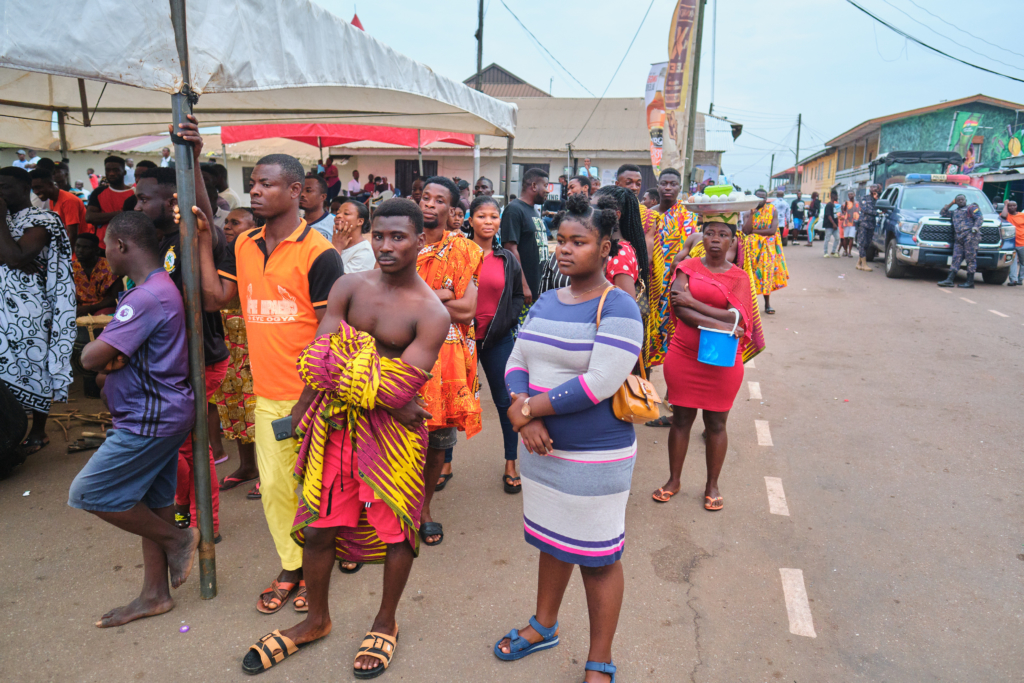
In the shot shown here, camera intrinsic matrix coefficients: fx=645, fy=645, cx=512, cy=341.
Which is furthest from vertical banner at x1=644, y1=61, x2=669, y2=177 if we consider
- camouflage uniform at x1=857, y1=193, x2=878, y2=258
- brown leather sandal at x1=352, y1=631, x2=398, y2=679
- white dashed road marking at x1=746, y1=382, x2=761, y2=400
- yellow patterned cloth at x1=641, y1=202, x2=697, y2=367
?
brown leather sandal at x1=352, y1=631, x2=398, y2=679

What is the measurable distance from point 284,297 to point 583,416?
1.41m

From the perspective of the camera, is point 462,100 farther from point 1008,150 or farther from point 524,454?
point 1008,150

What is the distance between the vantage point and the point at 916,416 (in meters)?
5.95

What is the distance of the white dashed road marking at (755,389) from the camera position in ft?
21.6

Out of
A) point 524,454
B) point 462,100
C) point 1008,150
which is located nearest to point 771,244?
point 462,100

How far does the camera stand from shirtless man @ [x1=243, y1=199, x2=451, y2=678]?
2.51 metres

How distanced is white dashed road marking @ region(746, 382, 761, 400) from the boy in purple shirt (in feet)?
17.7

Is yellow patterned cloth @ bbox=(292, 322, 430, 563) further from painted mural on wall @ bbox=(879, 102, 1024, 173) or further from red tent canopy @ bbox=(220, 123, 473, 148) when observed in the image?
painted mural on wall @ bbox=(879, 102, 1024, 173)

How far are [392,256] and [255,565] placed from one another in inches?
76.0

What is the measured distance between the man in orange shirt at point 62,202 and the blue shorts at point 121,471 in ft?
13.1

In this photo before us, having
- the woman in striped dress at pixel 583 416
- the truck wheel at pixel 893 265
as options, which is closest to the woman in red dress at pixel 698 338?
the woman in striped dress at pixel 583 416

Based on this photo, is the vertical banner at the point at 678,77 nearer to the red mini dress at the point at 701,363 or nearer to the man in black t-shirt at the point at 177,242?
the red mini dress at the point at 701,363

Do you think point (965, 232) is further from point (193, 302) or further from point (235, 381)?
point (193, 302)

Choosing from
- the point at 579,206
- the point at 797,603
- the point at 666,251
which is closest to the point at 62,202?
the point at 666,251
